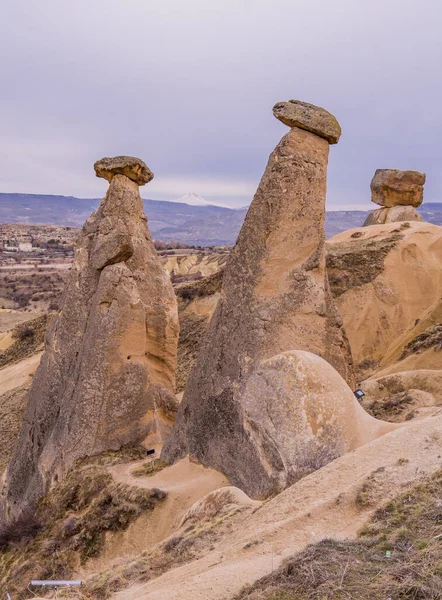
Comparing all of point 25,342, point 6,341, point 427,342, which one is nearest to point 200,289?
point 25,342

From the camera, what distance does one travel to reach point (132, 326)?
30.9ft

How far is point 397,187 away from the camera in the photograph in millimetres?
30828

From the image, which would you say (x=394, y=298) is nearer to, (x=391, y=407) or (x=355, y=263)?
(x=355, y=263)

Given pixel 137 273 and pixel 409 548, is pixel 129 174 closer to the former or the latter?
pixel 137 273

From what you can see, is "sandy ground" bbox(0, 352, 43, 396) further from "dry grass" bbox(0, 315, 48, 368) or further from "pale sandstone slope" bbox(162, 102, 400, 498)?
"pale sandstone slope" bbox(162, 102, 400, 498)

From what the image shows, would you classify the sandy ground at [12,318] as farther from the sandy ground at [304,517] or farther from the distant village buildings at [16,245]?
the distant village buildings at [16,245]

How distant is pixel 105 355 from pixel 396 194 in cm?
2653

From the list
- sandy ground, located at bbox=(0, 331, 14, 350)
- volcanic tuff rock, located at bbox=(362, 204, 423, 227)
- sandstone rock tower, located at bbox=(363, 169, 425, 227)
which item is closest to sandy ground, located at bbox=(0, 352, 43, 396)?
sandy ground, located at bbox=(0, 331, 14, 350)

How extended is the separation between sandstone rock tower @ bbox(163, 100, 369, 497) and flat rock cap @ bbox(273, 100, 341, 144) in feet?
0.05

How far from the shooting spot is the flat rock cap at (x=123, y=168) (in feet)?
33.3

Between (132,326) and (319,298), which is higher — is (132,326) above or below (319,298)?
below

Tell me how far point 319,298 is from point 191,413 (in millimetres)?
2634

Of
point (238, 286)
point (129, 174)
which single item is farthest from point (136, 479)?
point (129, 174)

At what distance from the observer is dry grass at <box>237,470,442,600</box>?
10.7 feet
